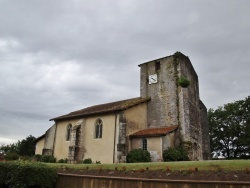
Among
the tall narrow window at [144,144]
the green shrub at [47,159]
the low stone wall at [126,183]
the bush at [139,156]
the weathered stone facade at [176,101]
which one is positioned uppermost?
the weathered stone facade at [176,101]

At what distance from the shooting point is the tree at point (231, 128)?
1694 inches

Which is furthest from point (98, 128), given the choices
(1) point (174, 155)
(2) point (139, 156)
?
(1) point (174, 155)

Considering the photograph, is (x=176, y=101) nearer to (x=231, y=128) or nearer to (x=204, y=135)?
(x=204, y=135)

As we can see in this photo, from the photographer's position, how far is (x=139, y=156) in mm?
21406

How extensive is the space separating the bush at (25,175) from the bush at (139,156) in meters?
10.1

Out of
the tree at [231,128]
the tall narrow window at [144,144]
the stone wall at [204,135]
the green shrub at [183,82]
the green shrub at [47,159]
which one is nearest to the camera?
the tall narrow window at [144,144]

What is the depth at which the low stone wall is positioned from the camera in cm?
880

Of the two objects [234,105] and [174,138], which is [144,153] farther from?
[234,105]

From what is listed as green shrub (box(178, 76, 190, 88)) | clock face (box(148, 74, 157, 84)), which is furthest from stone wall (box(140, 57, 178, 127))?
green shrub (box(178, 76, 190, 88))

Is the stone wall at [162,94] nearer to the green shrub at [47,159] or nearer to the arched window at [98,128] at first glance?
the arched window at [98,128]

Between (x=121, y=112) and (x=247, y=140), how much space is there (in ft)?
88.6

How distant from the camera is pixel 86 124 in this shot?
89.5 feet

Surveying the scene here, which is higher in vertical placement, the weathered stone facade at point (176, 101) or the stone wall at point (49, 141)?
the weathered stone facade at point (176, 101)

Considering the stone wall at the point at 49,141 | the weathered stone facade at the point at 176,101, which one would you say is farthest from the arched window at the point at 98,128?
the stone wall at the point at 49,141
